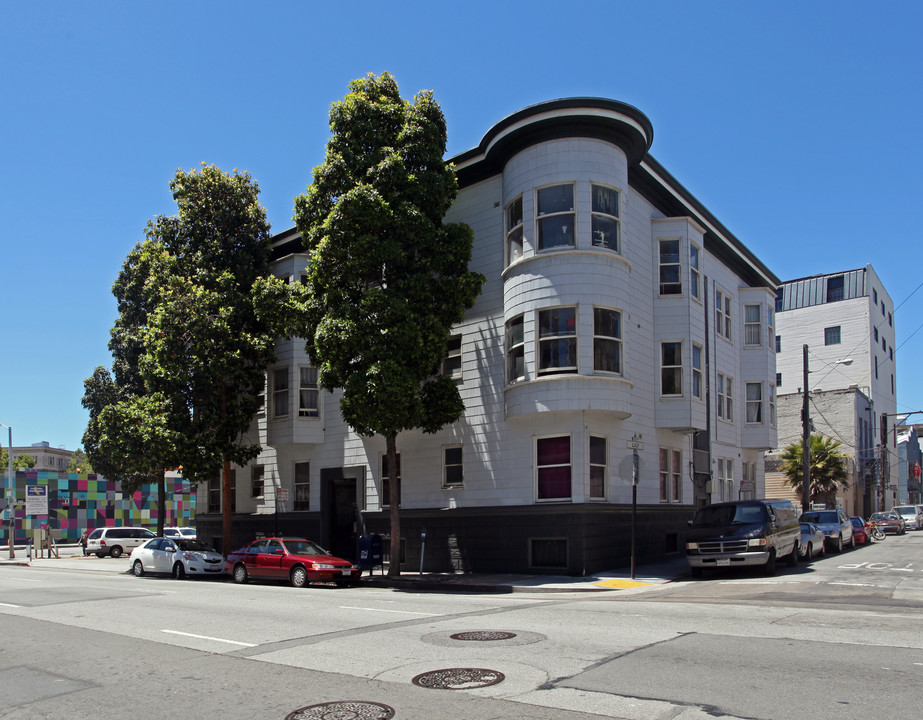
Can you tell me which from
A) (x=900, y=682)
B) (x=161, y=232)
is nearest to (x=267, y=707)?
(x=900, y=682)

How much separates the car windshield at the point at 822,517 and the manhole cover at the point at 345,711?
24.8 m

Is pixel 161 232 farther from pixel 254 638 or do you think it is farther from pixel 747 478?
pixel 747 478

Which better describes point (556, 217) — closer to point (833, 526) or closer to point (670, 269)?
point (670, 269)

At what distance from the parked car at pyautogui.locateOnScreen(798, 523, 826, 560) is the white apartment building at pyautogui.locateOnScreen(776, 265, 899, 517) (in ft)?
112

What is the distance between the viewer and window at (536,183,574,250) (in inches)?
→ 891

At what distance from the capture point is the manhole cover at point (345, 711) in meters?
6.74

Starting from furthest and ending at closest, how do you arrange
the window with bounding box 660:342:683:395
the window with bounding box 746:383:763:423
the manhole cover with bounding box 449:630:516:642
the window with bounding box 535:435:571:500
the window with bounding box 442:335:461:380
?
the window with bounding box 746:383:763:423
the window with bounding box 660:342:683:395
the window with bounding box 442:335:461:380
the window with bounding box 535:435:571:500
the manhole cover with bounding box 449:630:516:642

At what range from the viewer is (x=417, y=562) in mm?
25406

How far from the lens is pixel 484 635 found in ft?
34.7

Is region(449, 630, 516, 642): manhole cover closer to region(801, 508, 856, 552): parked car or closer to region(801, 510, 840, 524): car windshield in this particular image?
region(801, 508, 856, 552): parked car

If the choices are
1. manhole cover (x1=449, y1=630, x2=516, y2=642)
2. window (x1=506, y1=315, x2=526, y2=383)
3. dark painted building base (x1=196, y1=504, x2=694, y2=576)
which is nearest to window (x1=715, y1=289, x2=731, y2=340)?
dark painted building base (x1=196, y1=504, x2=694, y2=576)

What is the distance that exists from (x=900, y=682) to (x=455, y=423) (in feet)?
59.5

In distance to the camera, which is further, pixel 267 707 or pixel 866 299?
pixel 866 299

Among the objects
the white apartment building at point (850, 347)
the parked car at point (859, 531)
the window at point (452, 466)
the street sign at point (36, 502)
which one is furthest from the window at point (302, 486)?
the white apartment building at point (850, 347)
